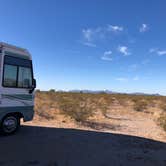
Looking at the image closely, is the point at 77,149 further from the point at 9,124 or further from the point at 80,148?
the point at 9,124

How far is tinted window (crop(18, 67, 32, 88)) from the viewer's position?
874cm

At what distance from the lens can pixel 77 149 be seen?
7328 millimetres

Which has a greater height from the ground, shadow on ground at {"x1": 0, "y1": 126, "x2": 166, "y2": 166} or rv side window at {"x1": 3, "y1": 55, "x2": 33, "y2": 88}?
rv side window at {"x1": 3, "y1": 55, "x2": 33, "y2": 88}

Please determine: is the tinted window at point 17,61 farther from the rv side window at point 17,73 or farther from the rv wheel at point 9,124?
the rv wheel at point 9,124

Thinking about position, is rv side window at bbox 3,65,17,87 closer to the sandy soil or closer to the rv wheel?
the rv wheel

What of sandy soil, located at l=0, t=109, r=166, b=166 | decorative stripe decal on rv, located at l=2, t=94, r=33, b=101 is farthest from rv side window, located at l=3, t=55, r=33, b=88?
sandy soil, located at l=0, t=109, r=166, b=166

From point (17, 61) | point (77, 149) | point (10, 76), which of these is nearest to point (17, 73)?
point (10, 76)

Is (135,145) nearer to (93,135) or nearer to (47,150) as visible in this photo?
(93,135)

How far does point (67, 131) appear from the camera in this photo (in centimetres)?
1012

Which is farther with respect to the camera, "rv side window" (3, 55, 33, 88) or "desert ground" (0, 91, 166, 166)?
"rv side window" (3, 55, 33, 88)

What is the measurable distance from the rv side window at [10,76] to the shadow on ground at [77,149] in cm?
201

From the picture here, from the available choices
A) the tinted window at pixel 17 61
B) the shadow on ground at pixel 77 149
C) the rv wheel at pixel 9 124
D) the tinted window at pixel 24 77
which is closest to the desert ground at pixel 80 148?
the shadow on ground at pixel 77 149

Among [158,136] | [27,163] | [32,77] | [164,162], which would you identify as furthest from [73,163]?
[158,136]

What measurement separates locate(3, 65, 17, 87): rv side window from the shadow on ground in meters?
2.01
